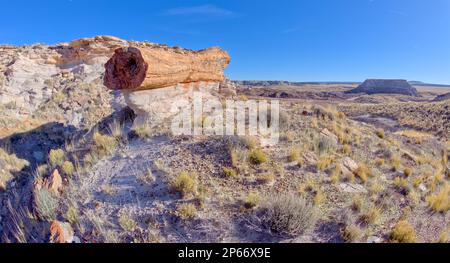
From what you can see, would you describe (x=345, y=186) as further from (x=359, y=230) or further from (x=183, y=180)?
(x=183, y=180)

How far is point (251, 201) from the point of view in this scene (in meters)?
4.12

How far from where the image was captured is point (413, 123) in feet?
70.3

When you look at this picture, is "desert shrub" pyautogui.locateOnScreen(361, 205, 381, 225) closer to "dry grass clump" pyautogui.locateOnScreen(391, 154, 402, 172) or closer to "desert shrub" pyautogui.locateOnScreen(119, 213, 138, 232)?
"dry grass clump" pyautogui.locateOnScreen(391, 154, 402, 172)

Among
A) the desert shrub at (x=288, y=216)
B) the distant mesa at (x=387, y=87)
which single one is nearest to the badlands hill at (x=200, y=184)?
the desert shrub at (x=288, y=216)

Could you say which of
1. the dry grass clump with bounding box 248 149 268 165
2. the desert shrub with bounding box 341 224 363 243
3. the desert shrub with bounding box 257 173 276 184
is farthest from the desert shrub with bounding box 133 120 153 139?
the desert shrub with bounding box 341 224 363 243

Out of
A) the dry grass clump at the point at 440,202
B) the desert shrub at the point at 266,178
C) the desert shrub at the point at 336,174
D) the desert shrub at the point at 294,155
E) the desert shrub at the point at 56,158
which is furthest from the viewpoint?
the desert shrub at the point at 56,158

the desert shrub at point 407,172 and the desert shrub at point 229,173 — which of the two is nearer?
the desert shrub at point 229,173

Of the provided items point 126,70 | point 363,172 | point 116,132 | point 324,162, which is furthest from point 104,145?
point 363,172

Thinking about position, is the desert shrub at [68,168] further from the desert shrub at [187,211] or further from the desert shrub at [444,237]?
the desert shrub at [444,237]

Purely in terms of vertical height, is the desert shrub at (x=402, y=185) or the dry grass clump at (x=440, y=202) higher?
the desert shrub at (x=402, y=185)

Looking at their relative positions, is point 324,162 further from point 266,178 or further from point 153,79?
point 153,79

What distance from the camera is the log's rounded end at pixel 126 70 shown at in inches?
228

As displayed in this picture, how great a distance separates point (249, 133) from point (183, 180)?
92.6 inches

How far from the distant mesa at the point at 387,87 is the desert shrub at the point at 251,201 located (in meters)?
101
